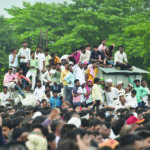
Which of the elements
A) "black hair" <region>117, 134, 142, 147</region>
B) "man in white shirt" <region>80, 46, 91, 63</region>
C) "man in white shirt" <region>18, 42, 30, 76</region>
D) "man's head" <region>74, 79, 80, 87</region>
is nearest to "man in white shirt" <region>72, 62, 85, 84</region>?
"man's head" <region>74, 79, 80, 87</region>

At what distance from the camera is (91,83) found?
1652 centimetres

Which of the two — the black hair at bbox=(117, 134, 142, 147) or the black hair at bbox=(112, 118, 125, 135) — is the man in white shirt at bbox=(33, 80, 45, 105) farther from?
the black hair at bbox=(117, 134, 142, 147)

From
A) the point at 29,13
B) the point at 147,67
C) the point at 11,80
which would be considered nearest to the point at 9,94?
the point at 11,80

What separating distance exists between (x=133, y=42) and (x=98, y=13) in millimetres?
5601

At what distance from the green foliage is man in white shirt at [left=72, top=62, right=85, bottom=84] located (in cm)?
1665

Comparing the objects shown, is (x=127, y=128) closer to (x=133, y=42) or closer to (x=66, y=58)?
(x=66, y=58)

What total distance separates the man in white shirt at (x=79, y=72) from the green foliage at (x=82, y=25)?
16.7m

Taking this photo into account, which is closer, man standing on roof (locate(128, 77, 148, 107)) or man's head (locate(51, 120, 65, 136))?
man's head (locate(51, 120, 65, 136))

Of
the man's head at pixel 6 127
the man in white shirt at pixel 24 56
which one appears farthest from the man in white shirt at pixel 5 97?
the man's head at pixel 6 127

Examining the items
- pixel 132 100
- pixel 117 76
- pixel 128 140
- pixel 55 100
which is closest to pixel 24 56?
pixel 55 100

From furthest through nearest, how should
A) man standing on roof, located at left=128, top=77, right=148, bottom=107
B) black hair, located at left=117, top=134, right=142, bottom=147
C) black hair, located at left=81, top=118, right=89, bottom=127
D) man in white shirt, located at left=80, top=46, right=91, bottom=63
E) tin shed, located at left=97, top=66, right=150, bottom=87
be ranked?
tin shed, located at left=97, top=66, right=150, bottom=87 → man in white shirt, located at left=80, top=46, right=91, bottom=63 → man standing on roof, located at left=128, top=77, right=148, bottom=107 → black hair, located at left=81, top=118, right=89, bottom=127 → black hair, located at left=117, top=134, right=142, bottom=147

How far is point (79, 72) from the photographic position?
1655 centimetres

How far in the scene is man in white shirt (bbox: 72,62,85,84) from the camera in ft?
54.3

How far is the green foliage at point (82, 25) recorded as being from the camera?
3497cm
